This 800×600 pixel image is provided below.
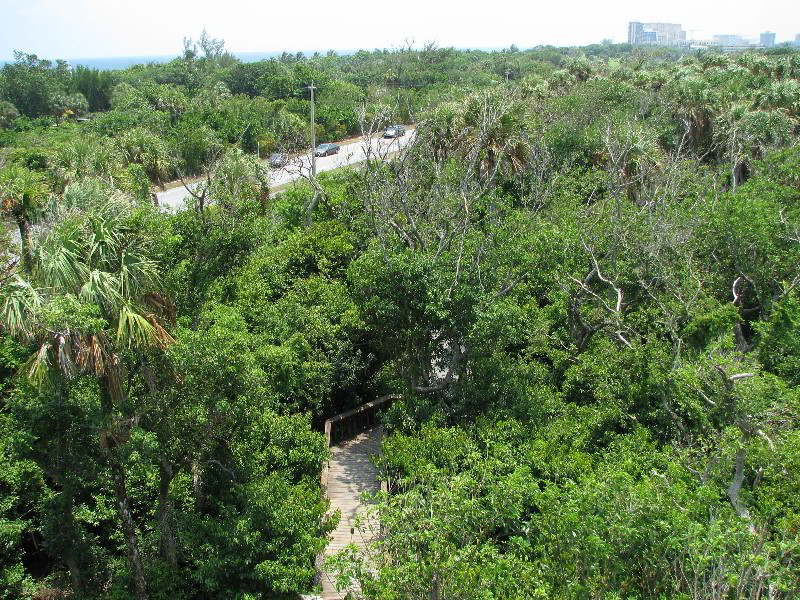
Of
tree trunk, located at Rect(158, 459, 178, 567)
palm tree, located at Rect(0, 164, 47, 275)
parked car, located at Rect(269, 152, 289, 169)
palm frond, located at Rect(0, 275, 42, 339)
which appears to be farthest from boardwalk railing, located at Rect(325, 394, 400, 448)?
parked car, located at Rect(269, 152, 289, 169)

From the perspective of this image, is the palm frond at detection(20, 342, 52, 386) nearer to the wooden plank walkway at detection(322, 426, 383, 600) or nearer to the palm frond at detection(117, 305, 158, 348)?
the palm frond at detection(117, 305, 158, 348)

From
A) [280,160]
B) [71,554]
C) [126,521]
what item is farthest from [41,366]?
[280,160]

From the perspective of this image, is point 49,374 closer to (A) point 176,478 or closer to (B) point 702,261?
(A) point 176,478

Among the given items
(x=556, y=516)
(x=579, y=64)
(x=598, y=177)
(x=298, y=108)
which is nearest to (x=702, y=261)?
(x=598, y=177)

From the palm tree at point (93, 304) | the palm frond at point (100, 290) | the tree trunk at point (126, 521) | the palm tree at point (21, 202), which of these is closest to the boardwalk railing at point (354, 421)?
the tree trunk at point (126, 521)

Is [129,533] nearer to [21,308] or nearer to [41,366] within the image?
[41,366]
